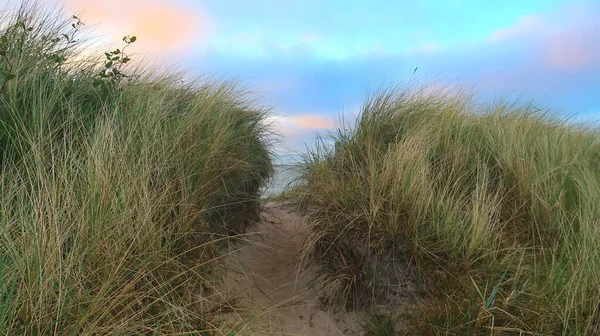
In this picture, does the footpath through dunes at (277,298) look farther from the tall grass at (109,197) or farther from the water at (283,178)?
the water at (283,178)

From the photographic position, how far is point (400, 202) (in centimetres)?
334

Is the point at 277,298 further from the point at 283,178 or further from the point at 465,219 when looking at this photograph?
the point at 283,178

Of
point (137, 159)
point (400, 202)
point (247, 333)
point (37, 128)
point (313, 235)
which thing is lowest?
point (247, 333)

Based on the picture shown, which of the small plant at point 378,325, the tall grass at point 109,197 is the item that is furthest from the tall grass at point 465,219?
the tall grass at point 109,197

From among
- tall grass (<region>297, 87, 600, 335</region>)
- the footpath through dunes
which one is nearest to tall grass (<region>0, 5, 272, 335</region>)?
the footpath through dunes

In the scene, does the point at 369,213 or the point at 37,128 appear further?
the point at 369,213

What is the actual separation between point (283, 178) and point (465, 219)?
2494 millimetres

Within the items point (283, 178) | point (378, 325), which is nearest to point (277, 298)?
point (378, 325)

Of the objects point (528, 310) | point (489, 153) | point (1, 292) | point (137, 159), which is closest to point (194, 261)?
point (137, 159)

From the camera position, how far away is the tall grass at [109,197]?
1.98 meters

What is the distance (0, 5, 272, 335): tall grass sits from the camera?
6.48 feet

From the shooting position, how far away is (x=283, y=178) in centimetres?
522

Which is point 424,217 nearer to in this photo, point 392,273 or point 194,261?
point 392,273

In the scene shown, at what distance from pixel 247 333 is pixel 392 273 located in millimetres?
1174
